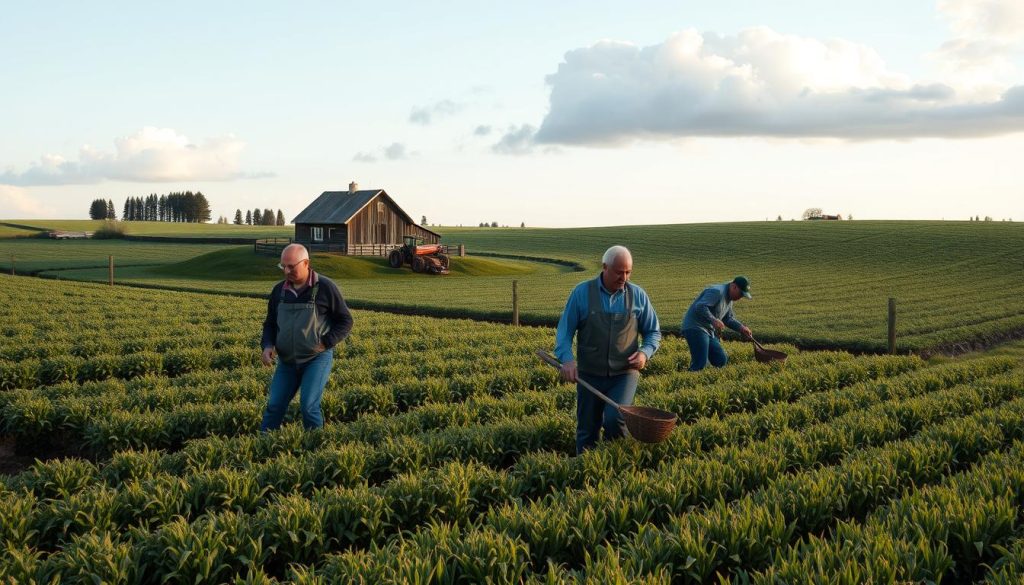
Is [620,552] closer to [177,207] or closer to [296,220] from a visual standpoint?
[296,220]

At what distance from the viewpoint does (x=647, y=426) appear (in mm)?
7656

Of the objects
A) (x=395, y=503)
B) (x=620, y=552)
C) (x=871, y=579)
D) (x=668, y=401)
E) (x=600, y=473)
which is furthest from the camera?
(x=668, y=401)

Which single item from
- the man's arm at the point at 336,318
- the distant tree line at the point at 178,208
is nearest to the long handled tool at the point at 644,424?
the man's arm at the point at 336,318

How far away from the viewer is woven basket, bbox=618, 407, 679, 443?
25.1 feet

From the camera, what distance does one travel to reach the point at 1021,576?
5047 millimetres

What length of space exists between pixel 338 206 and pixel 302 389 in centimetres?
5414

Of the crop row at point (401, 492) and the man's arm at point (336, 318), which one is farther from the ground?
the man's arm at point (336, 318)

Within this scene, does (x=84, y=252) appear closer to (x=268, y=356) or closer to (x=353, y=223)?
(x=353, y=223)

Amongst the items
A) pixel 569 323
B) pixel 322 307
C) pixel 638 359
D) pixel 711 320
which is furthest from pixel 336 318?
pixel 711 320

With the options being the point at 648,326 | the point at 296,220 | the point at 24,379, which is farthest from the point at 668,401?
the point at 296,220

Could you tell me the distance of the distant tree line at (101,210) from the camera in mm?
185875

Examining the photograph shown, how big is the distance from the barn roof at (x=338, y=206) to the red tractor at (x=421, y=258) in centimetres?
779

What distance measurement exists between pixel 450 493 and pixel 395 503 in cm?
46

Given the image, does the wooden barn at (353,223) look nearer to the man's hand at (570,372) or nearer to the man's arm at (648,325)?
the man's arm at (648,325)
